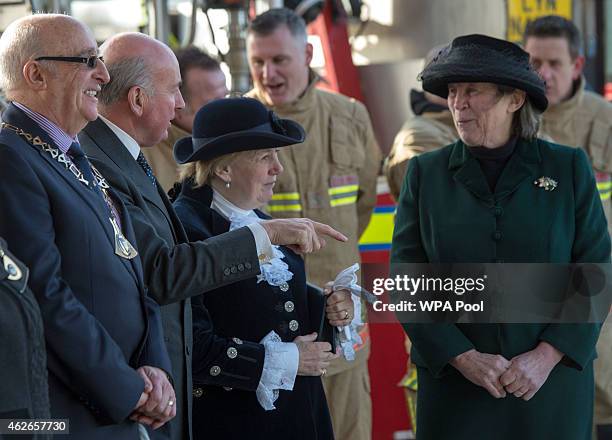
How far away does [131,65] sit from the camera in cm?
299

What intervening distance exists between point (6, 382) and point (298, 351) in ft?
3.31

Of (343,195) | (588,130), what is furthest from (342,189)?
(588,130)

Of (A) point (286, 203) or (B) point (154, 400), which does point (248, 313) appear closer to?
(B) point (154, 400)

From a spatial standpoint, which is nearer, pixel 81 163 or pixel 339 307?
pixel 81 163

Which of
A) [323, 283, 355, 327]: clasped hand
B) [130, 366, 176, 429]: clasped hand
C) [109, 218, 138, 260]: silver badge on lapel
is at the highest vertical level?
[109, 218, 138, 260]: silver badge on lapel

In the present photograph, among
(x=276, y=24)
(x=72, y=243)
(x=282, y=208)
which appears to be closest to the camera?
(x=72, y=243)

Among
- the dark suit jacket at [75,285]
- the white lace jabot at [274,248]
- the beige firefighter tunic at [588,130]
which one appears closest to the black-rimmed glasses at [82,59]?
the dark suit jacket at [75,285]

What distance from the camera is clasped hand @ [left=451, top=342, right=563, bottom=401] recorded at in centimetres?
325

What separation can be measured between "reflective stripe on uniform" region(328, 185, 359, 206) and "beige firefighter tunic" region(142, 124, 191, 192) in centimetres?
68

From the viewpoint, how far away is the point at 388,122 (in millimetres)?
6805

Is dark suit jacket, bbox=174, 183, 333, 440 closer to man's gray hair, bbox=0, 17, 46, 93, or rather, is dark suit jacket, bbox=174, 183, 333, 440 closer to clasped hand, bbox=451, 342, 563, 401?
clasped hand, bbox=451, 342, 563, 401

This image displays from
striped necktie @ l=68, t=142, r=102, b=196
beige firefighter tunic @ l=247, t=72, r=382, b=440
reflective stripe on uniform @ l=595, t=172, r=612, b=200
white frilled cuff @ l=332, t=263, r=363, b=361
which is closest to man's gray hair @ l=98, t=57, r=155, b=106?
striped necktie @ l=68, t=142, r=102, b=196

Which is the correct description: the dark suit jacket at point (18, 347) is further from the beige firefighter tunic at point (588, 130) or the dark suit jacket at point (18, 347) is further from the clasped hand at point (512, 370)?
the beige firefighter tunic at point (588, 130)

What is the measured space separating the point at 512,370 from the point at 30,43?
5.40 feet
